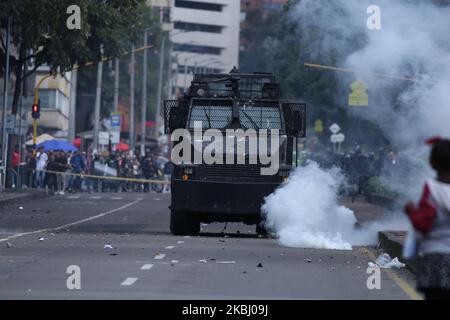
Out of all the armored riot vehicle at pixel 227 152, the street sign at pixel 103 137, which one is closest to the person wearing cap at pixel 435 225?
the armored riot vehicle at pixel 227 152

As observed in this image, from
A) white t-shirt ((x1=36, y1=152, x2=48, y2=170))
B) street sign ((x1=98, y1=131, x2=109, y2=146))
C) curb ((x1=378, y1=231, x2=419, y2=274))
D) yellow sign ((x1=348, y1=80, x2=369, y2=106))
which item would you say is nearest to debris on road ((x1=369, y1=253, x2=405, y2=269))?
curb ((x1=378, y1=231, x2=419, y2=274))

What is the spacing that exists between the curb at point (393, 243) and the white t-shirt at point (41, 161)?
121 feet

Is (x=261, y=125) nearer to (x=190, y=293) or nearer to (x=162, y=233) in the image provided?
(x=162, y=233)

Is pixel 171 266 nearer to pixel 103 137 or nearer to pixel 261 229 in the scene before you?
pixel 261 229

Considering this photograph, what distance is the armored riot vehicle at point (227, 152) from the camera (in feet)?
93.0

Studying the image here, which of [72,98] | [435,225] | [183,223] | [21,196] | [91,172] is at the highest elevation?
[72,98]

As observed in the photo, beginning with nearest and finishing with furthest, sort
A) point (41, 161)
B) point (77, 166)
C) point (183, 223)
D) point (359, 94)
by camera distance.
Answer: point (183, 223) → point (359, 94) → point (41, 161) → point (77, 166)

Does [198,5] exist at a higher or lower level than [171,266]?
higher

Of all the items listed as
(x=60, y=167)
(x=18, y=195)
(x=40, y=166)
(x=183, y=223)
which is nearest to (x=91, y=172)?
(x=40, y=166)

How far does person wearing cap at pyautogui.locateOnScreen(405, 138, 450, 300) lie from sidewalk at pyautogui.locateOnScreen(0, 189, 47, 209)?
111ft

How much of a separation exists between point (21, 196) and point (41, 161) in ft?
41.9

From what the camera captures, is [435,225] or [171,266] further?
[171,266]

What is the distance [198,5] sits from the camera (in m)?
182

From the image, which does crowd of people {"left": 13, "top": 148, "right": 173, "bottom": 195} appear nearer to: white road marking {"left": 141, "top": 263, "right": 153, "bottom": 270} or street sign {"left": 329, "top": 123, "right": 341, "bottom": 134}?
street sign {"left": 329, "top": 123, "right": 341, "bottom": 134}
